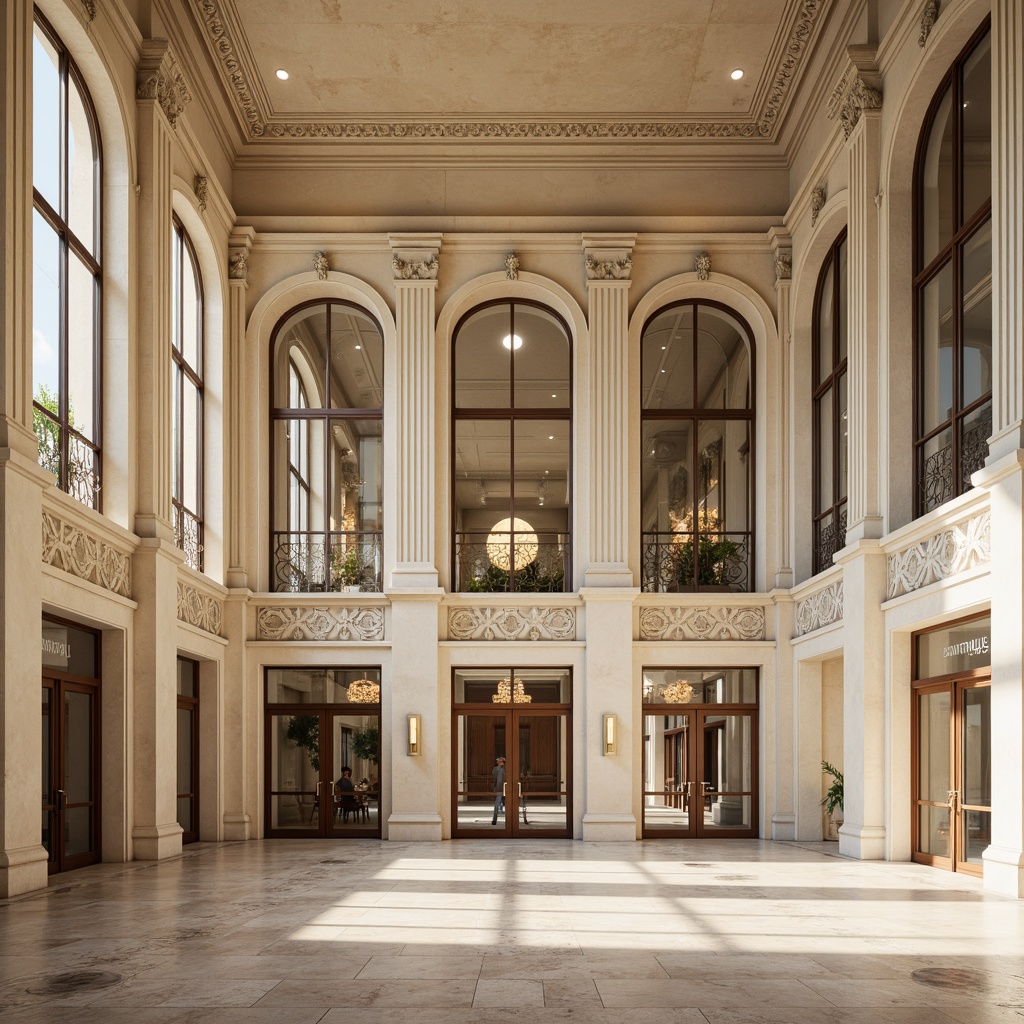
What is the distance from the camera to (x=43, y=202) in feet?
38.3

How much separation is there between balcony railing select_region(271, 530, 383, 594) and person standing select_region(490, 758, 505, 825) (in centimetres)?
313

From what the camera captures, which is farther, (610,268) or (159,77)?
(610,268)

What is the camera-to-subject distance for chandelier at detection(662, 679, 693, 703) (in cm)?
1756

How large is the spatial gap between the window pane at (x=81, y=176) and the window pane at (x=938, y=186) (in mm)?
9214

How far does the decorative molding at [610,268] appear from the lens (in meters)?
17.9

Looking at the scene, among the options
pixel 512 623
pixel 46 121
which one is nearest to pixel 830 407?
pixel 512 623

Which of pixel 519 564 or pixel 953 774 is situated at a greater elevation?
pixel 519 564

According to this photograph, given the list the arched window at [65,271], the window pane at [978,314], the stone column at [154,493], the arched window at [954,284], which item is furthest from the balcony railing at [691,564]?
the arched window at [65,271]

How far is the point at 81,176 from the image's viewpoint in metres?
13.0

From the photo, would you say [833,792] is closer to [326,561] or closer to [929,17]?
[326,561]

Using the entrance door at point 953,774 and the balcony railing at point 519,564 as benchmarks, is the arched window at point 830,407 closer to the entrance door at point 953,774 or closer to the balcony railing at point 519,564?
the entrance door at point 953,774

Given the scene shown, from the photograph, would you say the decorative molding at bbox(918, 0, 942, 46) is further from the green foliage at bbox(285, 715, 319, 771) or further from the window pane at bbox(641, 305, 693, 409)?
the green foliage at bbox(285, 715, 319, 771)

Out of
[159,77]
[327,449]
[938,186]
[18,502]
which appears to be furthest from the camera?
[327,449]

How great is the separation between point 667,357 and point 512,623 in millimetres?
4836
